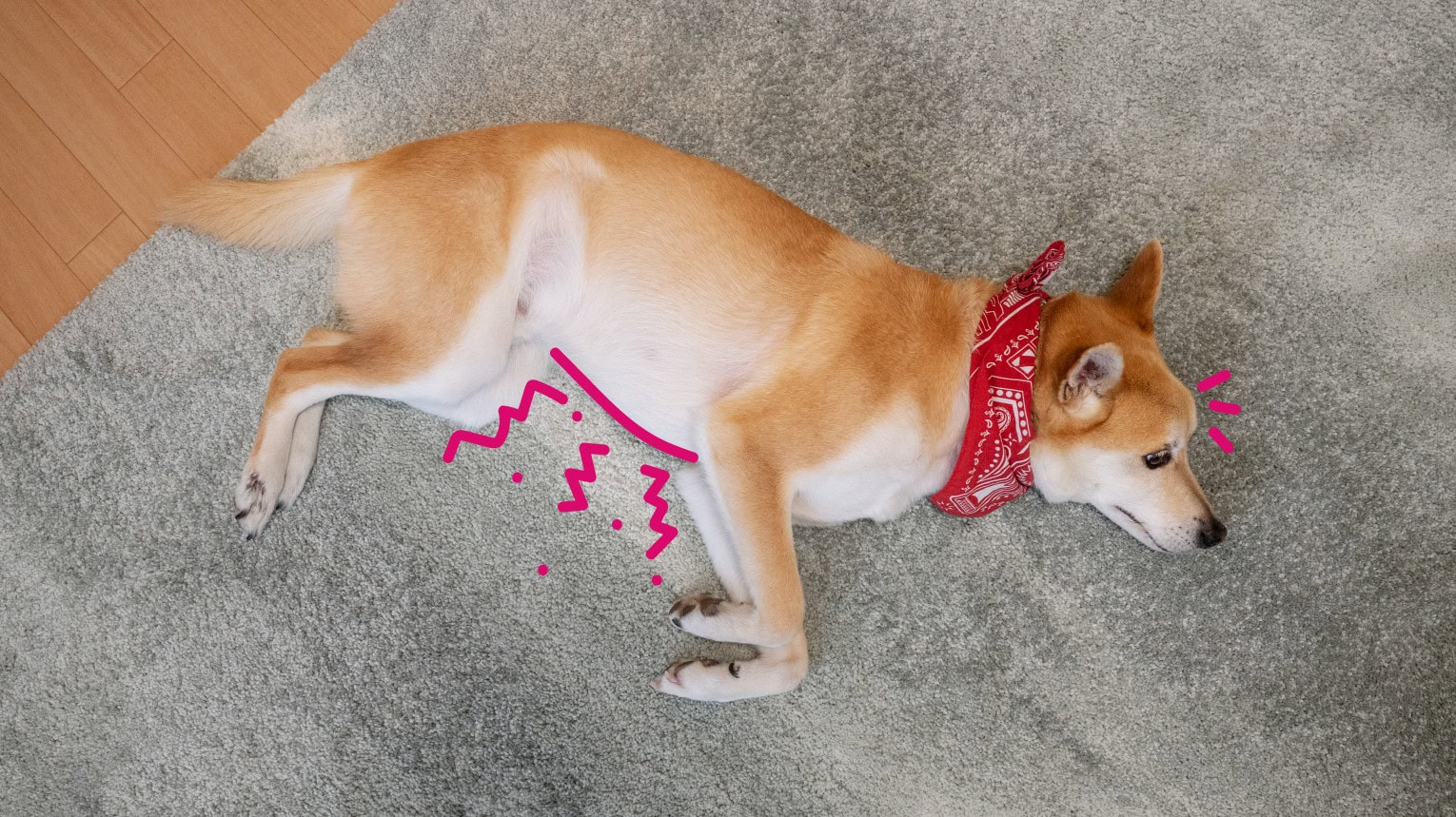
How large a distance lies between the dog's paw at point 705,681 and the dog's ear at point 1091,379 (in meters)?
1.02

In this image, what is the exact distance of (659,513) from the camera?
2213 mm

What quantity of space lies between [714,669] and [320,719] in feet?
3.33

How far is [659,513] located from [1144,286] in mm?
1375

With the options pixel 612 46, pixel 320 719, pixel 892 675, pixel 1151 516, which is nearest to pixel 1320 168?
pixel 1151 516

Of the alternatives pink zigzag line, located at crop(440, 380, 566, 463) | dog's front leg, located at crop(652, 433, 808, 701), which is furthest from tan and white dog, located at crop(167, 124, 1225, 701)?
pink zigzag line, located at crop(440, 380, 566, 463)

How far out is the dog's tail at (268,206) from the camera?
2.10 meters

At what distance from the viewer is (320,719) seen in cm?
205

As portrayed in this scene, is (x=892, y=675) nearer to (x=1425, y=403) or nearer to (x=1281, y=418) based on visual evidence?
(x=1281, y=418)

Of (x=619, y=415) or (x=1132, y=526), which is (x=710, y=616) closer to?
(x=619, y=415)

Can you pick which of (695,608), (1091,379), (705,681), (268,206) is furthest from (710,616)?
(268,206)

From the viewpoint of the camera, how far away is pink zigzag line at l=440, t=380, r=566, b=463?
7.32 ft

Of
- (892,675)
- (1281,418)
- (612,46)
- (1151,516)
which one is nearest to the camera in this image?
(1151,516)

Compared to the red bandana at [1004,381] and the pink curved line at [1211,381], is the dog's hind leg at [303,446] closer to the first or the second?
the red bandana at [1004,381]

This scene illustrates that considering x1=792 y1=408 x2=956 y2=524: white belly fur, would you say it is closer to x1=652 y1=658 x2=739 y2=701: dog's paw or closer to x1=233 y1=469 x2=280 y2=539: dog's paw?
x1=652 y1=658 x2=739 y2=701: dog's paw
